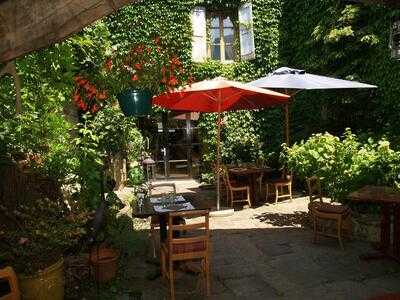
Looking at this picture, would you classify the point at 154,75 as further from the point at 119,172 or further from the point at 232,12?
the point at 232,12

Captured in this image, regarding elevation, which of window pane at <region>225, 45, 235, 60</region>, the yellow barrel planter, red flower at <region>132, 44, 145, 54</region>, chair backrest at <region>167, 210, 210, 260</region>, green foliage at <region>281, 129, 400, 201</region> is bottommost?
the yellow barrel planter

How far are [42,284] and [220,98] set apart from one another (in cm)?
493

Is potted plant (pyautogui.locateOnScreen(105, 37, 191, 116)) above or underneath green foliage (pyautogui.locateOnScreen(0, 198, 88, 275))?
above

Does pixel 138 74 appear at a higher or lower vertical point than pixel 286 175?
higher

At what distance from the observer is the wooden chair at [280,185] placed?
8.33 metres

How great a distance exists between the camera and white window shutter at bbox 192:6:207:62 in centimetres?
1135

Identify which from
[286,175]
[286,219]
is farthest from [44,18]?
[286,175]

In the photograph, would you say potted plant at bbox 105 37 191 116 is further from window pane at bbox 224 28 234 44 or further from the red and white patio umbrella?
window pane at bbox 224 28 234 44

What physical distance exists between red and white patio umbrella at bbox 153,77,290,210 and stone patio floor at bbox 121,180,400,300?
190 centimetres

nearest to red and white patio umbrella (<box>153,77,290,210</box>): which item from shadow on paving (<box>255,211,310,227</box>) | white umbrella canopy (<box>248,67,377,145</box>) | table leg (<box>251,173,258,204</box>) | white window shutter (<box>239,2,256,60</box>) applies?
white umbrella canopy (<box>248,67,377,145</box>)

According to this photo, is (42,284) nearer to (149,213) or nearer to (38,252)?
(38,252)

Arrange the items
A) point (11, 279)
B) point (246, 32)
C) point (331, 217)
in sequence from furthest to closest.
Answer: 1. point (246, 32)
2. point (331, 217)
3. point (11, 279)

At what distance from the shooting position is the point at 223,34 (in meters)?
12.0

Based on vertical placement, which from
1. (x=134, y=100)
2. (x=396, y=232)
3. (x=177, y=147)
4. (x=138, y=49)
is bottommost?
(x=396, y=232)
